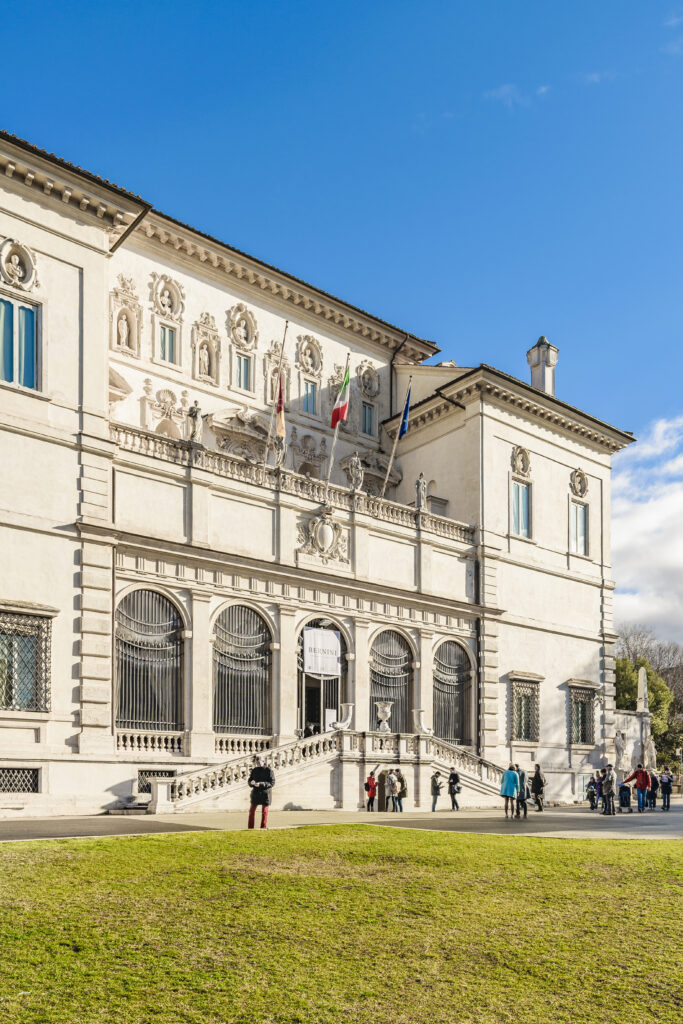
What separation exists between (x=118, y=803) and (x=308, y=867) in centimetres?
1525

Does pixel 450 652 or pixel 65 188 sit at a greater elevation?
pixel 65 188

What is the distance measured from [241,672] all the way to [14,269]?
556 inches

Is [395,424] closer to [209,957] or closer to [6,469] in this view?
[6,469]

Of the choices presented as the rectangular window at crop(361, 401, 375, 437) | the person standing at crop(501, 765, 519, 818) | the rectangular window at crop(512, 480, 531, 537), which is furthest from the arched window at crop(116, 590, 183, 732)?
the rectangular window at crop(512, 480, 531, 537)

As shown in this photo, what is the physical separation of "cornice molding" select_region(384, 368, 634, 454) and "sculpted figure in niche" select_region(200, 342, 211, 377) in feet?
33.1

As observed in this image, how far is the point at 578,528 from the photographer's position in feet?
162

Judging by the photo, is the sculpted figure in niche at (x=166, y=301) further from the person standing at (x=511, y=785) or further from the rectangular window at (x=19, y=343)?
the person standing at (x=511, y=785)

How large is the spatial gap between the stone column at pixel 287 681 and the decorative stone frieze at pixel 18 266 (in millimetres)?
13162

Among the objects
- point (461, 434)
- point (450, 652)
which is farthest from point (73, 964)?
point (461, 434)

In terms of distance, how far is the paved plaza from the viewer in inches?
827

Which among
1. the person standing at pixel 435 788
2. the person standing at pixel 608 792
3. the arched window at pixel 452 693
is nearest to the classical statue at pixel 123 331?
the arched window at pixel 452 693

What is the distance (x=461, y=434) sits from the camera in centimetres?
4512

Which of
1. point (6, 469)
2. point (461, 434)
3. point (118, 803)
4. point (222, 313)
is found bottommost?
point (118, 803)

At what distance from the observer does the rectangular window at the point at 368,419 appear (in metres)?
46.8
